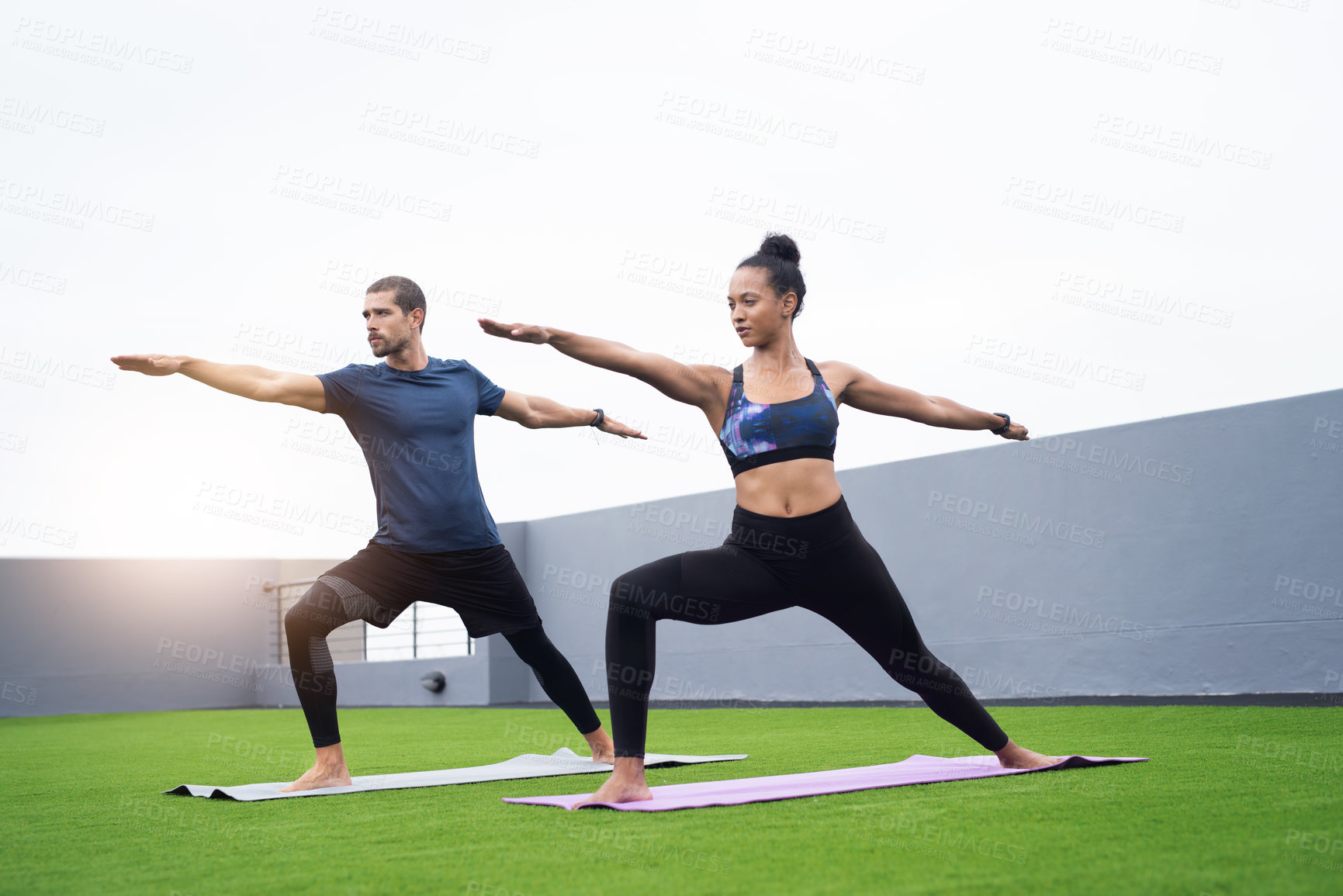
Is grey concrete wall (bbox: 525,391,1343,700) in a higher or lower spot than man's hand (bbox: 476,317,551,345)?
lower

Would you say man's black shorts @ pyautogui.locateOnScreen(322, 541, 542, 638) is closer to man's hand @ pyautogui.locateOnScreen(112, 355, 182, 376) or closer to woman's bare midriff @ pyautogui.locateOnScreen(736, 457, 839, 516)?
man's hand @ pyautogui.locateOnScreen(112, 355, 182, 376)

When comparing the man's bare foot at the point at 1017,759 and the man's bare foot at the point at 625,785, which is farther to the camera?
the man's bare foot at the point at 1017,759

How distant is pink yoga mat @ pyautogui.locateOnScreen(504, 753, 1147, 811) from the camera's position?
2.79m

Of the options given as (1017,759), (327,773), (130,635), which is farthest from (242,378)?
(130,635)

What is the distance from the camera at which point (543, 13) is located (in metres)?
8.40

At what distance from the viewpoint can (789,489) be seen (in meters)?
2.98

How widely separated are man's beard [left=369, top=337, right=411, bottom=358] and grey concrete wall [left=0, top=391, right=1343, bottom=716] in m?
5.13

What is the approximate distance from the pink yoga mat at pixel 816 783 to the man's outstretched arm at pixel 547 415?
1.40 meters

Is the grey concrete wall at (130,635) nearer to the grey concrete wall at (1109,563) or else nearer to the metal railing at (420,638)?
the metal railing at (420,638)

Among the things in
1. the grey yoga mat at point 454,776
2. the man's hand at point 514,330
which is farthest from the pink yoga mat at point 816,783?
→ the man's hand at point 514,330

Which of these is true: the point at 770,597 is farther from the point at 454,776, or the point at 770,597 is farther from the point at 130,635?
the point at 130,635

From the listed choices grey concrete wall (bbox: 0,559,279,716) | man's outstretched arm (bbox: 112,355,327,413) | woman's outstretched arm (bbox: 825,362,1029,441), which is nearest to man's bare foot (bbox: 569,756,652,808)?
woman's outstretched arm (bbox: 825,362,1029,441)

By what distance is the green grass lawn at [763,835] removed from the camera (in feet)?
5.99

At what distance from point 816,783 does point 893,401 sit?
1173mm
